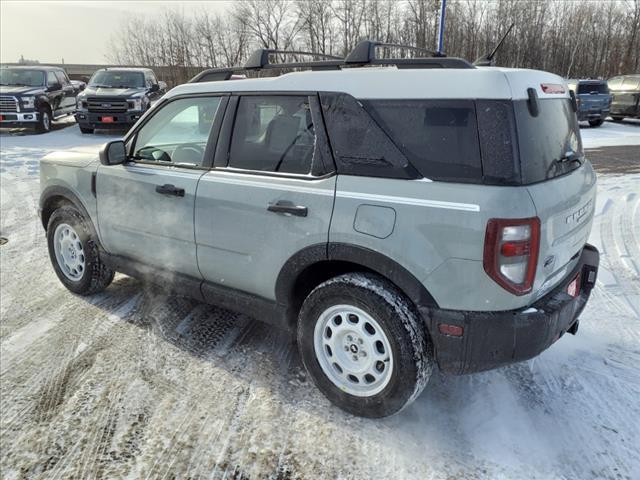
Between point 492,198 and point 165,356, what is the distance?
245 centimetres

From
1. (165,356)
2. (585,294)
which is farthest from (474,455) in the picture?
(165,356)

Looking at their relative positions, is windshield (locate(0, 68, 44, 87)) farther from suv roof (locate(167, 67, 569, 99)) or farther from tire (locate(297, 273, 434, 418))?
tire (locate(297, 273, 434, 418))

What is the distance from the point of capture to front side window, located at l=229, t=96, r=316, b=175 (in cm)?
291

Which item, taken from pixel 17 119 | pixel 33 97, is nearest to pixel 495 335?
pixel 17 119

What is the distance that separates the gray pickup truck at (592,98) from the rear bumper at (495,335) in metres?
17.3

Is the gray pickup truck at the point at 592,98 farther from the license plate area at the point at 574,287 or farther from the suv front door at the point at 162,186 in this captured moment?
the suv front door at the point at 162,186

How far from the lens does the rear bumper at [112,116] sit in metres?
14.4

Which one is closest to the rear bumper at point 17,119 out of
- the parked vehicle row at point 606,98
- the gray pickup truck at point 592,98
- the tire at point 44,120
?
the tire at point 44,120

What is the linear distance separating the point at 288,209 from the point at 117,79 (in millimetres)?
14836

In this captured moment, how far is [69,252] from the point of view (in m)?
4.45

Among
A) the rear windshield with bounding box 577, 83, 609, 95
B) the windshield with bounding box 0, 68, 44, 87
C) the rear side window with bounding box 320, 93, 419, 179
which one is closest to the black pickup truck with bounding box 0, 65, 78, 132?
the windshield with bounding box 0, 68, 44, 87

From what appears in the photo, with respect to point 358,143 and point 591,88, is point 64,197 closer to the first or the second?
point 358,143

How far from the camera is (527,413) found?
2852 millimetres

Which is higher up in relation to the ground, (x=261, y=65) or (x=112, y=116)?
(x=261, y=65)
